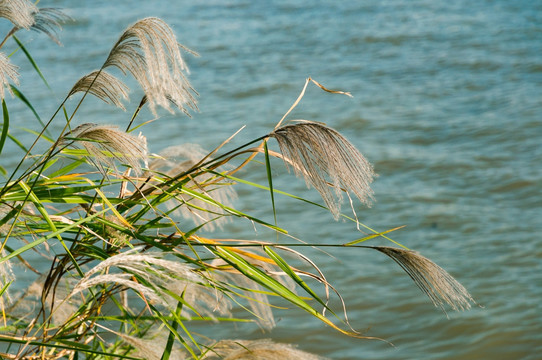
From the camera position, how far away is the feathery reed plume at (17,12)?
1.78 m

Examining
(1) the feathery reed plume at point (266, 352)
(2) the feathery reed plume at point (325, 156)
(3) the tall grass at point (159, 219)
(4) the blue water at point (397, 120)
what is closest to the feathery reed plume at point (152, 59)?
(3) the tall grass at point (159, 219)

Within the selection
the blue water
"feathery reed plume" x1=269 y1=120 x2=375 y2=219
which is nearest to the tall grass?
"feathery reed plume" x1=269 y1=120 x2=375 y2=219

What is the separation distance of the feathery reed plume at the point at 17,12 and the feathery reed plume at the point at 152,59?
352 mm

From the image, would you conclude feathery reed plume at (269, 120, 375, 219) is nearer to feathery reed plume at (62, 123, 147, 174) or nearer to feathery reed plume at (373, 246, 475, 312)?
feathery reed plume at (373, 246, 475, 312)

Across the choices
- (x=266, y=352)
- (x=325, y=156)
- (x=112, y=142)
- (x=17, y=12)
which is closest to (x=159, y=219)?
(x=112, y=142)

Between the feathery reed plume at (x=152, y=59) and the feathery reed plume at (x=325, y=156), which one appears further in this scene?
the feathery reed plume at (x=152, y=59)

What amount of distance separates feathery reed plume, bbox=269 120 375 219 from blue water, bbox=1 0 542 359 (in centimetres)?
197

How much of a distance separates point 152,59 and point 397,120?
4619 millimetres

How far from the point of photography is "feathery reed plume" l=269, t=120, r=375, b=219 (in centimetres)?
125

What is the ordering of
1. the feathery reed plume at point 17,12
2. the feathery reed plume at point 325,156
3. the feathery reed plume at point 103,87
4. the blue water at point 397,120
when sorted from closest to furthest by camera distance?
the feathery reed plume at point 325,156, the feathery reed plume at point 103,87, the feathery reed plume at point 17,12, the blue water at point 397,120

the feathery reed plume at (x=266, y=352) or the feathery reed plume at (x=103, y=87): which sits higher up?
the feathery reed plume at (x=103, y=87)

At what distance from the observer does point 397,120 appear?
5.90 m

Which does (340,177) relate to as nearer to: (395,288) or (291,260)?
(395,288)

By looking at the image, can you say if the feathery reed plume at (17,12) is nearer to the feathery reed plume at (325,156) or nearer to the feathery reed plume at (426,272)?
the feathery reed plume at (325,156)
